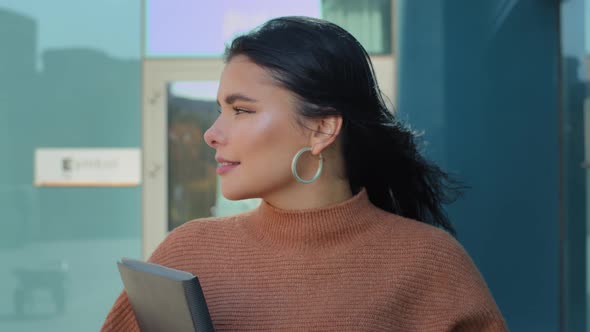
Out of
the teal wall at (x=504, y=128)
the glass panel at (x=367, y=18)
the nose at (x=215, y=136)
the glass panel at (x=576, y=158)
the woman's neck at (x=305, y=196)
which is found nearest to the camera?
the nose at (x=215, y=136)

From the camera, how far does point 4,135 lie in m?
4.64

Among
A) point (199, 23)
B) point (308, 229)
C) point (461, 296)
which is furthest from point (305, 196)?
point (199, 23)

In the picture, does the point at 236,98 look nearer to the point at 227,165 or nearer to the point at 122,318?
the point at 227,165

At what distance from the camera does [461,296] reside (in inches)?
68.2

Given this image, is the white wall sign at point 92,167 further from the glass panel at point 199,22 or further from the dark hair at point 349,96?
the dark hair at point 349,96

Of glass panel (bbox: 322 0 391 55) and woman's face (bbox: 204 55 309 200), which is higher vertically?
glass panel (bbox: 322 0 391 55)

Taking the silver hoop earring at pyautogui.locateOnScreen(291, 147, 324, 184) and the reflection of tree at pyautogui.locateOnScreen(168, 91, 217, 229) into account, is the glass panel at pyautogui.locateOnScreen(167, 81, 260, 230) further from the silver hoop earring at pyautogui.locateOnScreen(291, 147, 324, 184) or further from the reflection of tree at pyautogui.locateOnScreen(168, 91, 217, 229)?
the silver hoop earring at pyautogui.locateOnScreen(291, 147, 324, 184)

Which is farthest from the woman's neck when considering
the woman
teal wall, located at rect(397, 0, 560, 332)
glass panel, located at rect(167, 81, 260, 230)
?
glass panel, located at rect(167, 81, 260, 230)

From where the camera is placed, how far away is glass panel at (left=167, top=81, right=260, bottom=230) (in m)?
4.64

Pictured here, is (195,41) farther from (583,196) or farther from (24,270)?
(583,196)

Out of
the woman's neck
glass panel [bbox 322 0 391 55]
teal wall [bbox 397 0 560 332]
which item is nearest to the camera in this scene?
the woman's neck

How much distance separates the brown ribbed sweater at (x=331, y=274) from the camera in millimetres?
1687

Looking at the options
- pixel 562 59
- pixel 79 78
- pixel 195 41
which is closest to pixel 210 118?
pixel 195 41

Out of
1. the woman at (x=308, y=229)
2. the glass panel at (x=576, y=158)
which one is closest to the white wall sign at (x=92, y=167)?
the glass panel at (x=576, y=158)
